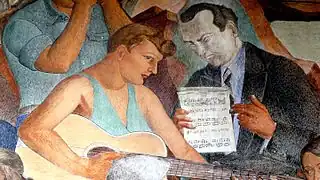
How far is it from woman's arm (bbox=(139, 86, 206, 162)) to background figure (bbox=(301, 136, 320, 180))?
2.81 ft

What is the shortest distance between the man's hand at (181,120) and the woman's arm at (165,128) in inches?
1.5

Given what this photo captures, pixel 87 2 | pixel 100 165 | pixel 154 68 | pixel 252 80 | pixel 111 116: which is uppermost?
pixel 87 2

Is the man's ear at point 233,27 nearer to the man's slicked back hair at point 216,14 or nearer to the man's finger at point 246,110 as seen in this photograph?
the man's slicked back hair at point 216,14

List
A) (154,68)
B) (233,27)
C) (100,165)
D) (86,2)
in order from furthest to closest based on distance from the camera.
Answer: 1. (233,27)
2. (86,2)
3. (154,68)
4. (100,165)

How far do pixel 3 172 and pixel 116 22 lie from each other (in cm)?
166

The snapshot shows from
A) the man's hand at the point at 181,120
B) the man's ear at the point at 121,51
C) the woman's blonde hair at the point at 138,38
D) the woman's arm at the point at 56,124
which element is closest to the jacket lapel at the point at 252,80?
the man's hand at the point at 181,120

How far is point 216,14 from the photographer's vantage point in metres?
7.11

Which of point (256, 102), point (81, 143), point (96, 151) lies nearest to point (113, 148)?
point (96, 151)

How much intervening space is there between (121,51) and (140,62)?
7.4 inches

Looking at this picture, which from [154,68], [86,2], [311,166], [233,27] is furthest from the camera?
[233,27]

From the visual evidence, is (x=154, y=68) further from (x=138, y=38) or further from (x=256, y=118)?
(x=256, y=118)

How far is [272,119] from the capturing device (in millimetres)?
6738

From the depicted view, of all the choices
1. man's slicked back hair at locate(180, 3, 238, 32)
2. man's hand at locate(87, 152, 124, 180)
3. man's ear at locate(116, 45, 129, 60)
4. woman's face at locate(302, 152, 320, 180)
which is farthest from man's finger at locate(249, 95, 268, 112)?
man's hand at locate(87, 152, 124, 180)

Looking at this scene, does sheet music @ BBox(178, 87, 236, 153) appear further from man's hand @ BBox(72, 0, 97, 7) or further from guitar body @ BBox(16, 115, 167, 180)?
man's hand @ BBox(72, 0, 97, 7)
